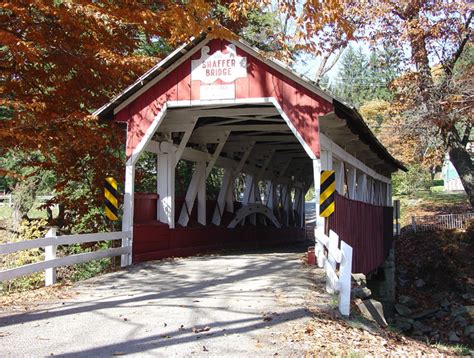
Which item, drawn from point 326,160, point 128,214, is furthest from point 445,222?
point 128,214

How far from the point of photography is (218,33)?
30.4 ft

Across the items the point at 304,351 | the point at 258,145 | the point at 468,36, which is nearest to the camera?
the point at 304,351

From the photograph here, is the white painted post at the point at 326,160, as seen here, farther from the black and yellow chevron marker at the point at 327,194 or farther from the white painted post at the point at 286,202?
the white painted post at the point at 286,202

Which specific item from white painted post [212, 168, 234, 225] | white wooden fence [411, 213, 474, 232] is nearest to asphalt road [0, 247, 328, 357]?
white painted post [212, 168, 234, 225]

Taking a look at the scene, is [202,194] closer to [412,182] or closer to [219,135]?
[219,135]

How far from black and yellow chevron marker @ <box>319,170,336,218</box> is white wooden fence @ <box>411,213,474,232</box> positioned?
16059 mm

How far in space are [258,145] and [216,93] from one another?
687 centimetres

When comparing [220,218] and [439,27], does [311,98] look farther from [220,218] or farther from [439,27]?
[439,27]

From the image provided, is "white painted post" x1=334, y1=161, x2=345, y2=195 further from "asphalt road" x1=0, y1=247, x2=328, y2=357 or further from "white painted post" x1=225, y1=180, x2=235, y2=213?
"white painted post" x1=225, y1=180, x2=235, y2=213

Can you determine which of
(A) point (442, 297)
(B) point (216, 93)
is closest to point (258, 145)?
(B) point (216, 93)

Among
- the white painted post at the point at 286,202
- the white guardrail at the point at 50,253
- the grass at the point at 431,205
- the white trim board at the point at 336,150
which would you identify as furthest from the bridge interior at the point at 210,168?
the grass at the point at 431,205

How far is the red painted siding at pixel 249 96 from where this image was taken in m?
9.62

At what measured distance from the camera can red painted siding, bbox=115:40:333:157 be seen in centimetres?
962

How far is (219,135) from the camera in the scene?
43.7 ft
